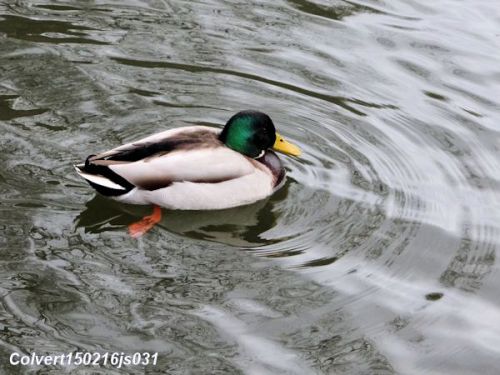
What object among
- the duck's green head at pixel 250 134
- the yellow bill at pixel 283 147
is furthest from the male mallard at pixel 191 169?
the yellow bill at pixel 283 147

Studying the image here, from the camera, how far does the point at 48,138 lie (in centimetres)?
862

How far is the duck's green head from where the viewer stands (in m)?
8.35

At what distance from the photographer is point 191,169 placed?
7980mm

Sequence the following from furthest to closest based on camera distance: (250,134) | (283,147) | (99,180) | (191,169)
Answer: (283,147) < (250,134) < (191,169) < (99,180)

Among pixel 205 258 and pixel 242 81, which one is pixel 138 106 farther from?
→ pixel 205 258

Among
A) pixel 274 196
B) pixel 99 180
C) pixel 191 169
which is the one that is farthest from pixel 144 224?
pixel 274 196

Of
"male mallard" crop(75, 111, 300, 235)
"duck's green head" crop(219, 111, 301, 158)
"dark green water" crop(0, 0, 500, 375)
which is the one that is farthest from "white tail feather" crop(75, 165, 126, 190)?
"duck's green head" crop(219, 111, 301, 158)

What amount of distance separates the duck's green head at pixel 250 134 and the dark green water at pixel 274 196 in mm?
374

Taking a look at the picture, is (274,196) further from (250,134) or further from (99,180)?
(99,180)

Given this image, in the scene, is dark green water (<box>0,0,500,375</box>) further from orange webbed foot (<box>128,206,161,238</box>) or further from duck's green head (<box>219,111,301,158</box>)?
duck's green head (<box>219,111,301,158</box>)

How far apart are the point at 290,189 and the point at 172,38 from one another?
9.15 ft

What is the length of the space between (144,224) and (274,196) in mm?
1163

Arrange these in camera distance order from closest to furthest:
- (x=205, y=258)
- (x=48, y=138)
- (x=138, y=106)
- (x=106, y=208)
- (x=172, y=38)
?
(x=205, y=258) < (x=106, y=208) < (x=48, y=138) < (x=138, y=106) < (x=172, y=38)

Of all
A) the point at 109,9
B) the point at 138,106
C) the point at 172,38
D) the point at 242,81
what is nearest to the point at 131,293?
the point at 138,106
